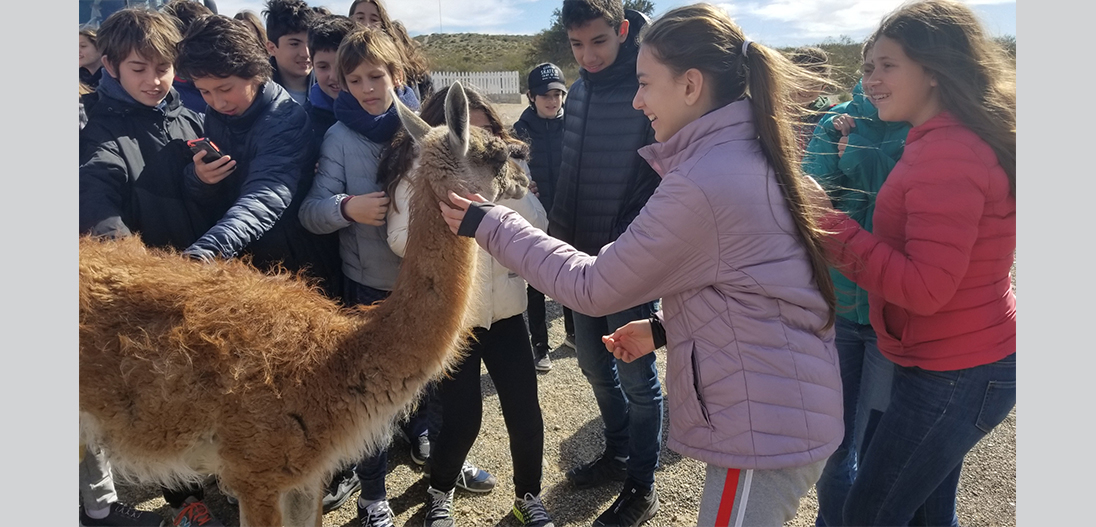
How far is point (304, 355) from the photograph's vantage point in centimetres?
258

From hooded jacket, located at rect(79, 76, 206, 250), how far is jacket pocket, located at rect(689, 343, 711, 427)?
260 cm

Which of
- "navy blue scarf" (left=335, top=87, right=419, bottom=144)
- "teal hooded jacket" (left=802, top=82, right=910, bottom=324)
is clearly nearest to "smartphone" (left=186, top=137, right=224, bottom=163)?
"navy blue scarf" (left=335, top=87, right=419, bottom=144)

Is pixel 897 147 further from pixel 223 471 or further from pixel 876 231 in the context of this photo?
pixel 223 471

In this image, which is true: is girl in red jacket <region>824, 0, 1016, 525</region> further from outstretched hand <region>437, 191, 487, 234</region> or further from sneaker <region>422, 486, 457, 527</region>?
sneaker <region>422, 486, 457, 527</region>

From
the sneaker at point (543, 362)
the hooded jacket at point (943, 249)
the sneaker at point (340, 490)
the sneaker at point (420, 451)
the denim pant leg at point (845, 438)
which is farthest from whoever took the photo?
the sneaker at point (543, 362)

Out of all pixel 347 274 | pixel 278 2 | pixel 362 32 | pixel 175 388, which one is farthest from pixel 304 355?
pixel 278 2

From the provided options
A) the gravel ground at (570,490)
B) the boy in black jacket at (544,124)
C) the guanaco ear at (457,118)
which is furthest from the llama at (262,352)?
the boy in black jacket at (544,124)

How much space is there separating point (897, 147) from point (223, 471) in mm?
3450

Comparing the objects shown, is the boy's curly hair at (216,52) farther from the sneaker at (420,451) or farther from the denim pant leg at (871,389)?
the denim pant leg at (871,389)

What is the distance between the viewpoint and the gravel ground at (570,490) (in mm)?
3959

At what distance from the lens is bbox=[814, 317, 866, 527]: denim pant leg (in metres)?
3.10

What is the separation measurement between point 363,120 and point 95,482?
8.44 ft

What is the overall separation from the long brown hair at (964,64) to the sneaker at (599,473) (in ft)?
9.68

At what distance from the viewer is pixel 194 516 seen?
3680 mm
